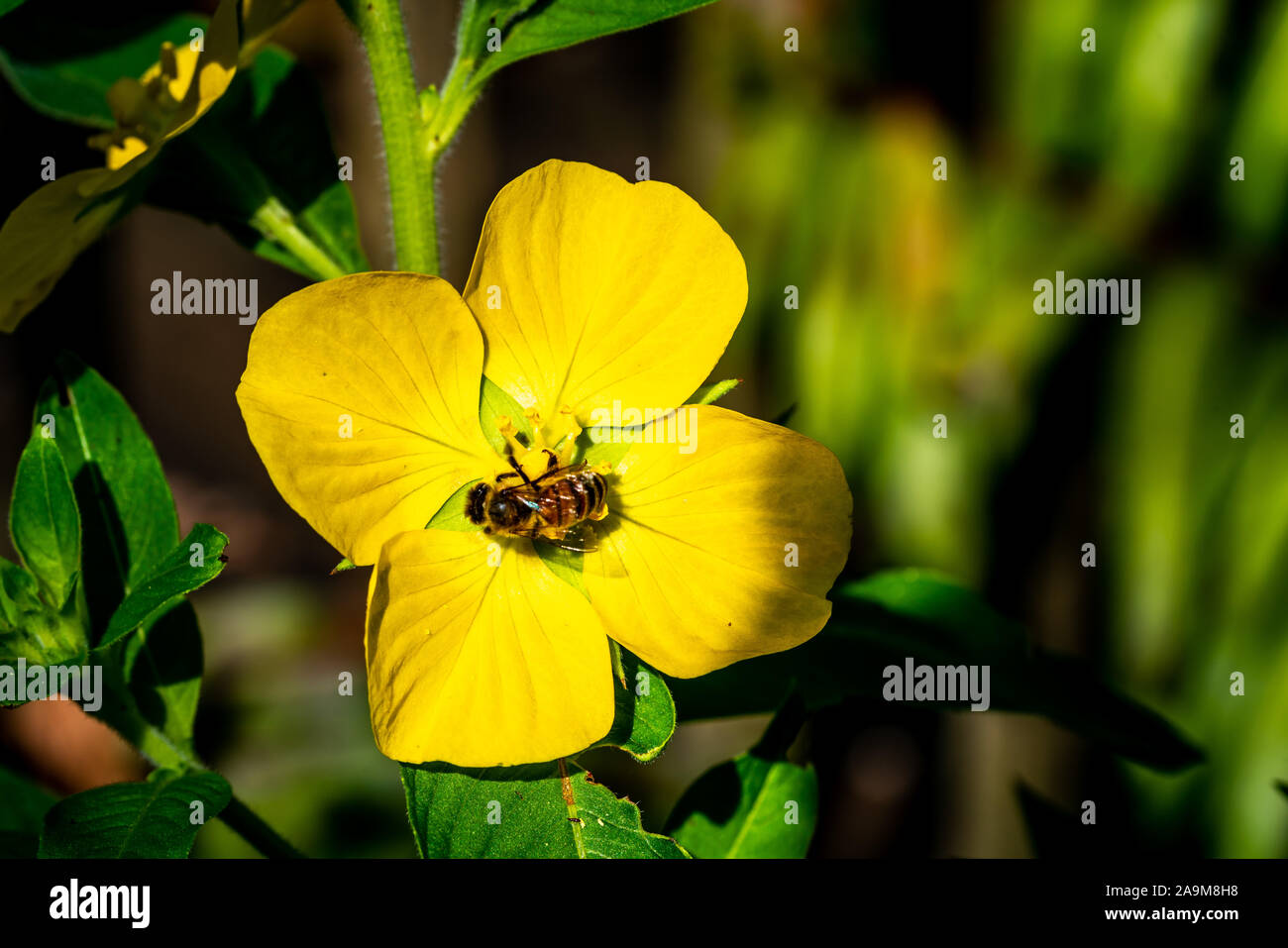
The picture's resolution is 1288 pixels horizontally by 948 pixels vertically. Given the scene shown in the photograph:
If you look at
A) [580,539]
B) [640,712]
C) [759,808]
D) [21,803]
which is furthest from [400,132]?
[21,803]

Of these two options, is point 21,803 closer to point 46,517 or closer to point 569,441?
point 46,517

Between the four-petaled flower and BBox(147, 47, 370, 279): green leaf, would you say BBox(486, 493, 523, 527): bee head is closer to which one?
BBox(147, 47, 370, 279): green leaf

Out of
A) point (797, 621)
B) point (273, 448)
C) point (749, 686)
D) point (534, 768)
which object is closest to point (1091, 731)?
point (749, 686)

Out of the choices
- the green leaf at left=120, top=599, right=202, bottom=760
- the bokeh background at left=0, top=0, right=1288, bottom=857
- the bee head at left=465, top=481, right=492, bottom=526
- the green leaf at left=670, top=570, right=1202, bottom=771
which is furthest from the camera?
the bokeh background at left=0, top=0, right=1288, bottom=857

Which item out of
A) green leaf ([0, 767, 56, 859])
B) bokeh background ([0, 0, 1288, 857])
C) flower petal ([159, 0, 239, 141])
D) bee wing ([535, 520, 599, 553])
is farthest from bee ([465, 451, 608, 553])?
bokeh background ([0, 0, 1288, 857])

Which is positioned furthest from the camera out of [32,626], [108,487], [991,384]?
[991,384]

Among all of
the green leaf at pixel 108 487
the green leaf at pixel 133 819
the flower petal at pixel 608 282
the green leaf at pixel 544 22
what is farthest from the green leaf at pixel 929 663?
the green leaf at pixel 544 22
